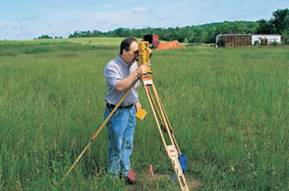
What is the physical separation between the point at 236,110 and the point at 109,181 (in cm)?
414

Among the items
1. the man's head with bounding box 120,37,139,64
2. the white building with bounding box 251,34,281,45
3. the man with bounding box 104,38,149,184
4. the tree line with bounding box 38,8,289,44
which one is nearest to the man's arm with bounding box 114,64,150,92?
the man with bounding box 104,38,149,184

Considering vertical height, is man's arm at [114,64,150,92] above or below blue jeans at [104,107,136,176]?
above

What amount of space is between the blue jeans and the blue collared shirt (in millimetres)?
118

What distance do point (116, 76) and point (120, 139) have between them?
67 centimetres

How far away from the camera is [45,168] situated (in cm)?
464

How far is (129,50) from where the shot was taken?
175 inches

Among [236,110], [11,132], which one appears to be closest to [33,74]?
[236,110]

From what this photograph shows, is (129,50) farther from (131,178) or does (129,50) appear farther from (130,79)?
(131,178)

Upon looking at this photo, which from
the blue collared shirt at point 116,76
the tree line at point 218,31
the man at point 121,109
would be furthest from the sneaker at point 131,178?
the tree line at point 218,31

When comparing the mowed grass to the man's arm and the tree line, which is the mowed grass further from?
the tree line

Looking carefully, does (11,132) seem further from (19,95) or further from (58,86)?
(58,86)

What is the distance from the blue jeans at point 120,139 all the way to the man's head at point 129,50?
54 cm

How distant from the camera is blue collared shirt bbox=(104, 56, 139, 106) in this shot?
176 inches

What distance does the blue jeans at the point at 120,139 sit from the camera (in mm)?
4629
